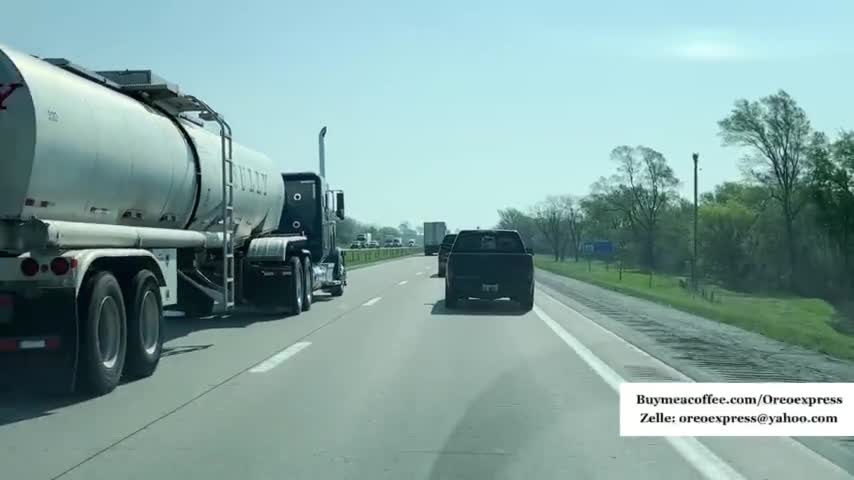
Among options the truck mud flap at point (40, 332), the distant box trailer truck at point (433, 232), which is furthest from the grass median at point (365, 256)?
the truck mud flap at point (40, 332)

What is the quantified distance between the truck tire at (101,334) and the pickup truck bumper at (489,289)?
37.3ft

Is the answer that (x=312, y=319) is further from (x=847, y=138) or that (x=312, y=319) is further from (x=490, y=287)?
(x=847, y=138)

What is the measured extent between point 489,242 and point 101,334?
1481 cm

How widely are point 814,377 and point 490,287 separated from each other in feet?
34.5

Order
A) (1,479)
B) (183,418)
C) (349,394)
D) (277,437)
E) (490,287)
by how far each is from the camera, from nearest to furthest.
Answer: (1,479), (277,437), (183,418), (349,394), (490,287)

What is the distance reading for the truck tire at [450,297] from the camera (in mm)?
20031

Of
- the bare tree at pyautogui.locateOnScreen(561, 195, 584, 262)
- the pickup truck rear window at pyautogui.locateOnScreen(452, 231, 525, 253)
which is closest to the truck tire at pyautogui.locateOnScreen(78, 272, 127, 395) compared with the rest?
the pickup truck rear window at pyautogui.locateOnScreen(452, 231, 525, 253)

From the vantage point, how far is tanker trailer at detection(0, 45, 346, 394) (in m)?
7.82

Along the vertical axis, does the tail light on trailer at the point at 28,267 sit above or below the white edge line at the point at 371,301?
above

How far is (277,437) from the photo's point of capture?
675 cm

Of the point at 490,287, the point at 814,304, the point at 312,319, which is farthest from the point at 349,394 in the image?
the point at 814,304

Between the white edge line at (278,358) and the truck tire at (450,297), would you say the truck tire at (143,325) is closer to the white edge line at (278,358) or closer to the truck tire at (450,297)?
the white edge line at (278,358)

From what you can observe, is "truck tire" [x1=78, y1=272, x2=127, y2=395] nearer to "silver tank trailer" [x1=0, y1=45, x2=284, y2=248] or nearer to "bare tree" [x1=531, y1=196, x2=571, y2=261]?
"silver tank trailer" [x1=0, y1=45, x2=284, y2=248]

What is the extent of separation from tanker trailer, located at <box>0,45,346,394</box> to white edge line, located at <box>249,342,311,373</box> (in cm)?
124
